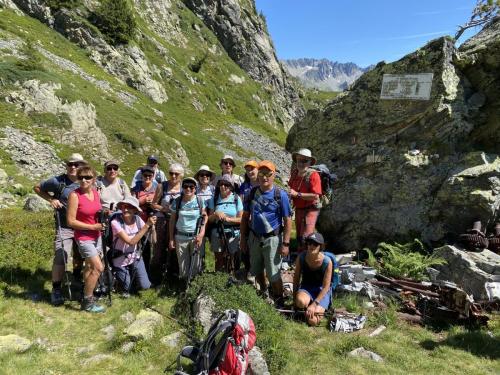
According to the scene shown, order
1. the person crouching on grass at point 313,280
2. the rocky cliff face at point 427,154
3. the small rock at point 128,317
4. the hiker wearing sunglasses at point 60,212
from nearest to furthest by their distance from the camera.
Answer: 1. the person crouching on grass at point 313,280
2. the small rock at point 128,317
3. the hiker wearing sunglasses at point 60,212
4. the rocky cliff face at point 427,154

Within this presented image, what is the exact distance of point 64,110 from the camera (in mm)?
26594

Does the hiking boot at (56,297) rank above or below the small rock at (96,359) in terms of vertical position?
above

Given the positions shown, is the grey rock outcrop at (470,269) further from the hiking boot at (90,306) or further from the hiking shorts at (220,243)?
the hiking boot at (90,306)

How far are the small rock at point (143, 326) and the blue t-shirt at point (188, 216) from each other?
1.98m

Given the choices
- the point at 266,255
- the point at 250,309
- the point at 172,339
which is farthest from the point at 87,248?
the point at 266,255

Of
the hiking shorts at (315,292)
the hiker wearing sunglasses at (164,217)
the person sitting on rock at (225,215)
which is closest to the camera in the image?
the hiking shorts at (315,292)

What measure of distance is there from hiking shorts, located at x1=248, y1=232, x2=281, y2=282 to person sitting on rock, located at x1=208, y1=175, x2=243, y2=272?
0.74 m

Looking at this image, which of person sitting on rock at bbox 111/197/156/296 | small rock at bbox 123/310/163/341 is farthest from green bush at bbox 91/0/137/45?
small rock at bbox 123/310/163/341

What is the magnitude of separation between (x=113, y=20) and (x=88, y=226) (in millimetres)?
47484

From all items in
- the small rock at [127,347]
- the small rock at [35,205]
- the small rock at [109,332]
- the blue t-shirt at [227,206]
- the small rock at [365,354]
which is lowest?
the small rock at [109,332]

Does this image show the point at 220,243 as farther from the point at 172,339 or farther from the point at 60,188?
the point at 60,188

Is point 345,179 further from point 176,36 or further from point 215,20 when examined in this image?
point 215,20

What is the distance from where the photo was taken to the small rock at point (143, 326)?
698cm

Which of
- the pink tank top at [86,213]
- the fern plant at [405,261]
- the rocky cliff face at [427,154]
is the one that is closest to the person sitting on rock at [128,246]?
the pink tank top at [86,213]
